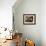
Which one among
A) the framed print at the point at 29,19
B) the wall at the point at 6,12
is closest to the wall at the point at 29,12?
the framed print at the point at 29,19

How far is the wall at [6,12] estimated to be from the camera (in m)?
4.60

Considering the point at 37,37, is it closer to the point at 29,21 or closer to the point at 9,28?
the point at 29,21

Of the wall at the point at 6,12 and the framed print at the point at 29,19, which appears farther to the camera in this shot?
the framed print at the point at 29,19

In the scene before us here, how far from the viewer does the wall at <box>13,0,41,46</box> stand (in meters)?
5.85

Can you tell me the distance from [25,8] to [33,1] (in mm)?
507

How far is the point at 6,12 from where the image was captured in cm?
462

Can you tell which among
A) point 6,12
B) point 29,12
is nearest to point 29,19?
point 29,12

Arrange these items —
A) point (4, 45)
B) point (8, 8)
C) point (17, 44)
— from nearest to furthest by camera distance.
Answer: point (4, 45), point (17, 44), point (8, 8)

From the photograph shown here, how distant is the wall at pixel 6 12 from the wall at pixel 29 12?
1.21 m

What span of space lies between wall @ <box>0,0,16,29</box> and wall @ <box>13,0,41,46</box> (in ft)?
3.98

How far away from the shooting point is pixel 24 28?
589 centimetres

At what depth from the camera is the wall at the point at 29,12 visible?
230 inches

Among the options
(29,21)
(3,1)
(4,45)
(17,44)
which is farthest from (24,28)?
(4,45)

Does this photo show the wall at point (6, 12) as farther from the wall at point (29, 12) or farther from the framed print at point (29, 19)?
the framed print at point (29, 19)
